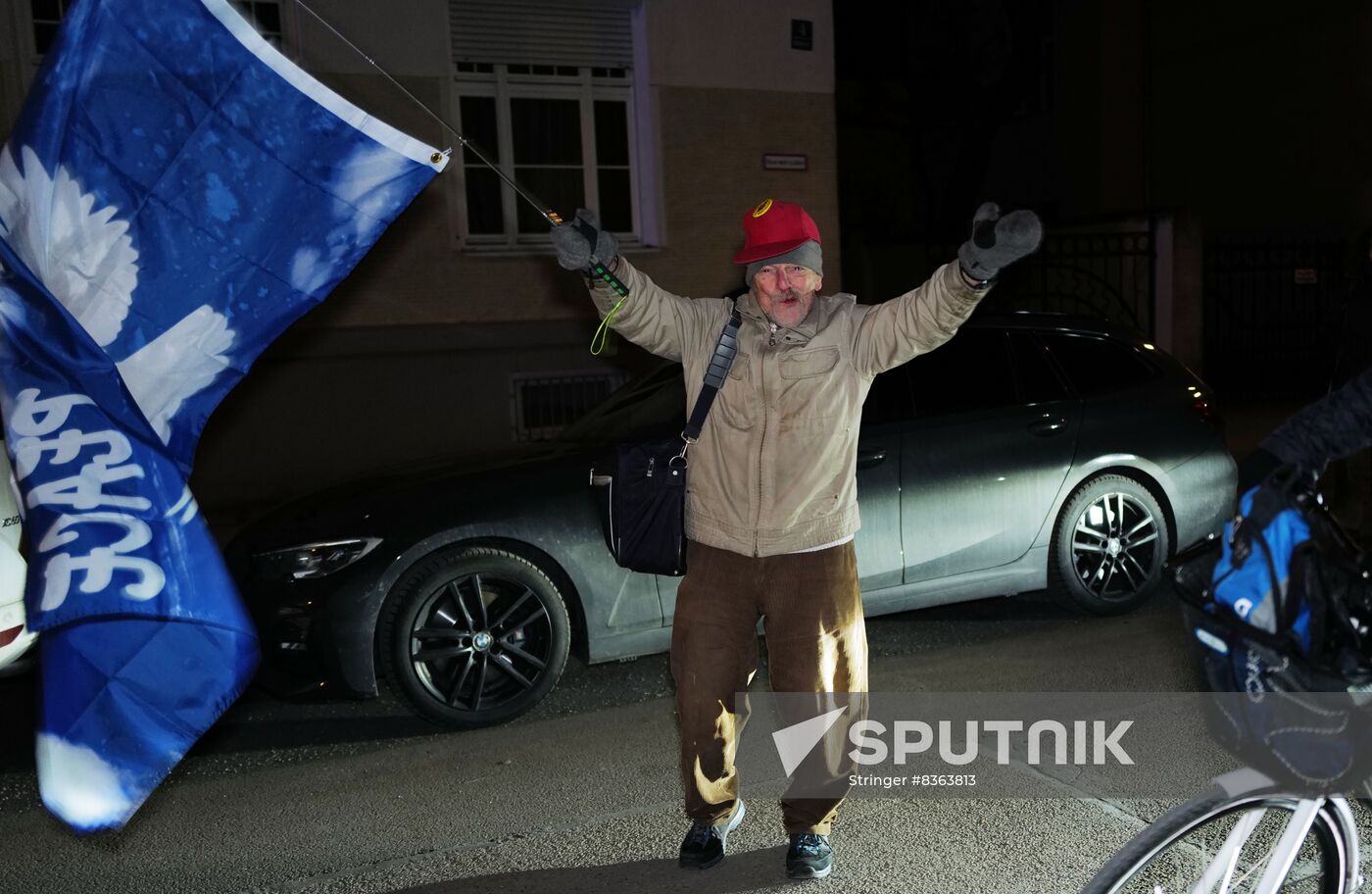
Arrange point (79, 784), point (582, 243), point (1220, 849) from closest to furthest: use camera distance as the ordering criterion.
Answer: point (1220, 849) < point (79, 784) < point (582, 243)

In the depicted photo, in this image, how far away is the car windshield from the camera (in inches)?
229

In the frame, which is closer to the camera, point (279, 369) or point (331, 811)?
point (331, 811)

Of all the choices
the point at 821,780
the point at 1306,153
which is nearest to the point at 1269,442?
the point at 821,780

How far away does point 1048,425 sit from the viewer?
20.8 feet

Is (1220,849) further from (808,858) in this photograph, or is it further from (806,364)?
(806,364)

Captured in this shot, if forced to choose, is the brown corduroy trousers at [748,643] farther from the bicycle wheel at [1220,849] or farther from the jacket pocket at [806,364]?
the bicycle wheel at [1220,849]

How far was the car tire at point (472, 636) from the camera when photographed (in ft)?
16.9

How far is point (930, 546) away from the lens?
599cm

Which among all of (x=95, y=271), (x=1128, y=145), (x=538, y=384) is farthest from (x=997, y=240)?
(x=1128, y=145)

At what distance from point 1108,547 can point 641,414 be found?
248 cm

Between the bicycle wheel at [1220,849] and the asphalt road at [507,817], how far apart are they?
863 millimetres

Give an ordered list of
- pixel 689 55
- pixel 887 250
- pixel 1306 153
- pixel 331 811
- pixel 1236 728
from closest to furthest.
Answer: pixel 1236 728 < pixel 331 811 < pixel 689 55 < pixel 887 250 < pixel 1306 153

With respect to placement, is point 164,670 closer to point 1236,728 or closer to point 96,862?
point 96,862

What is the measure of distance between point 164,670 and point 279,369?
7.86m
